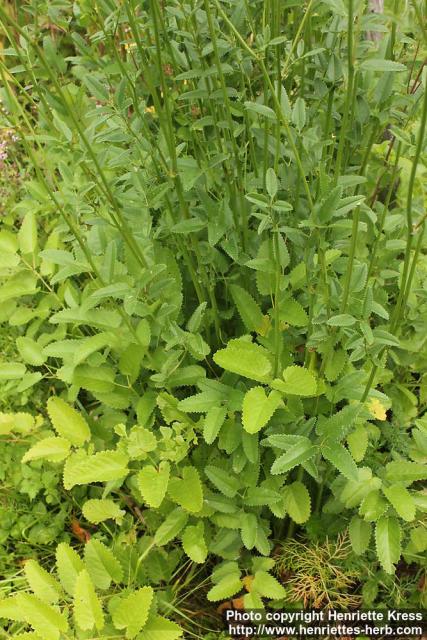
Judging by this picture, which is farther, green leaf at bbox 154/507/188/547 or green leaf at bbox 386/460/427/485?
green leaf at bbox 154/507/188/547

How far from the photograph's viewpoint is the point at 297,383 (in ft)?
4.13

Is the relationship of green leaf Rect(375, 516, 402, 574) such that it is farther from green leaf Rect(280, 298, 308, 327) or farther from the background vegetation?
green leaf Rect(280, 298, 308, 327)

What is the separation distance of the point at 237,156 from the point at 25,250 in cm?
77

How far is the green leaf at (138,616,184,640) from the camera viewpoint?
4.33ft

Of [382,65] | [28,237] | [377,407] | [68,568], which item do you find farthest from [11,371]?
[382,65]

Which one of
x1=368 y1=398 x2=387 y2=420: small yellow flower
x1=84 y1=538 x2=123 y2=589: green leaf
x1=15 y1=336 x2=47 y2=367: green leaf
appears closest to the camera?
x1=84 y1=538 x2=123 y2=589: green leaf

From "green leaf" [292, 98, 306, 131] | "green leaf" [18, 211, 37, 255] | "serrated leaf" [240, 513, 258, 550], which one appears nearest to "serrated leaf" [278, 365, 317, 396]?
"serrated leaf" [240, 513, 258, 550]

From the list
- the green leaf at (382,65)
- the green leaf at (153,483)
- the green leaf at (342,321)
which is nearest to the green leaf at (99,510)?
the green leaf at (153,483)

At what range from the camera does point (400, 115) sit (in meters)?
1.12

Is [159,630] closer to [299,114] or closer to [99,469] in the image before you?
[99,469]

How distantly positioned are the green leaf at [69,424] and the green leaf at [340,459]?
63cm

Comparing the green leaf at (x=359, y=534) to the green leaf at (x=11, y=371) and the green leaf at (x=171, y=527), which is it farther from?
the green leaf at (x=11, y=371)

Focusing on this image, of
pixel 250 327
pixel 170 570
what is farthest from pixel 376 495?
pixel 170 570

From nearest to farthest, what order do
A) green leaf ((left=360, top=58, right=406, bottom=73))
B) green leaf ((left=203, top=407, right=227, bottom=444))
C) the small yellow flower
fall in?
green leaf ((left=360, top=58, right=406, bottom=73))
green leaf ((left=203, top=407, right=227, bottom=444))
the small yellow flower
